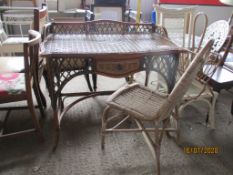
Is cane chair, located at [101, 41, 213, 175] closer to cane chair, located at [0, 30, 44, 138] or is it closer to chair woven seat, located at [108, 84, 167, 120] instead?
chair woven seat, located at [108, 84, 167, 120]

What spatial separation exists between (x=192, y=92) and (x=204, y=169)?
0.61m

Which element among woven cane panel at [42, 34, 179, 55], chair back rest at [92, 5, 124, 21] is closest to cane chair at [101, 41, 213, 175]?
woven cane panel at [42, 34, 179, 55]

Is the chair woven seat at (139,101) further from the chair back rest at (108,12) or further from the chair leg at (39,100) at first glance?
the chair back rest at (108,12)

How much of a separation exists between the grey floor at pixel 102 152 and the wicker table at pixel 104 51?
9.2 inches

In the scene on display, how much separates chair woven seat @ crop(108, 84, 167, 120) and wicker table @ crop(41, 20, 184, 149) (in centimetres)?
14

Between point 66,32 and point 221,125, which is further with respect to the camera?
point 221,125

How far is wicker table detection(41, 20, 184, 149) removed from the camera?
1504mm

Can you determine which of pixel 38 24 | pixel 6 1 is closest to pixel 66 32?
pixel 38 24

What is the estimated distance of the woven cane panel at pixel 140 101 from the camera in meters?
1.41

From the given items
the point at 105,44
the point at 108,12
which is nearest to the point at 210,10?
the point at 108,12

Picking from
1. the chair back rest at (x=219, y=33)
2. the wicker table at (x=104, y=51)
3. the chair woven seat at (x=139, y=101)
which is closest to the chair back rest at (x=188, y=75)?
the chair woven seat at (x=139, y=101)

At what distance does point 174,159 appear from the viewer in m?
1.64

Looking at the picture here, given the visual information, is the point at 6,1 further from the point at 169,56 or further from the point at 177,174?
the point at 177,174

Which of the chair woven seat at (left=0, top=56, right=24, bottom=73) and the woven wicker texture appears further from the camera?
the chair woven seat at (left=0, top=56, right=24, bottom=73)
